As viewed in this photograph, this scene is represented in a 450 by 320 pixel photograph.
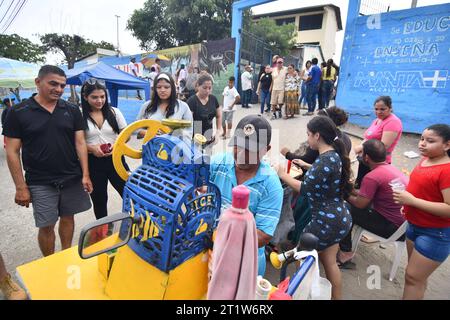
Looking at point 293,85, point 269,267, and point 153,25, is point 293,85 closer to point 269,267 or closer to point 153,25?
point 269,267

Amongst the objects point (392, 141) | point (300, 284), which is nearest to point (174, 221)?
point (300, 284)

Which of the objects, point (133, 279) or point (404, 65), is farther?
point (404, 65)

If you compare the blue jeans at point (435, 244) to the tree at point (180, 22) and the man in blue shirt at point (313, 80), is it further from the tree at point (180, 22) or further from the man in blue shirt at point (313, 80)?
the tree at point (180, 22)

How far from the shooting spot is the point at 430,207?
1.80 meters

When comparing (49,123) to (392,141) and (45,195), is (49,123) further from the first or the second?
(392,141)

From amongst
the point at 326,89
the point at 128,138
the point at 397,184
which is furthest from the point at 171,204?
the point at 326,89

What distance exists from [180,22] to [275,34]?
28.1 ft

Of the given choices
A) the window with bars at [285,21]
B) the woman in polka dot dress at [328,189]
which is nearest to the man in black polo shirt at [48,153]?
the woman in polka dot dress at [328,189]

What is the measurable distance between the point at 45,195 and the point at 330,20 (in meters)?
31.4

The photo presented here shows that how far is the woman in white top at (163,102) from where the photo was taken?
113 inches

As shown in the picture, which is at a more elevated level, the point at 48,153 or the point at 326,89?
the point at 326,89

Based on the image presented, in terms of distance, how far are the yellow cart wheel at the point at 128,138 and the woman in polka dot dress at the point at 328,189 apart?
1.12 metres

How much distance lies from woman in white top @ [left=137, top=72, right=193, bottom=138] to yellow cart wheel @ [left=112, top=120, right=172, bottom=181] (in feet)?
5.30
